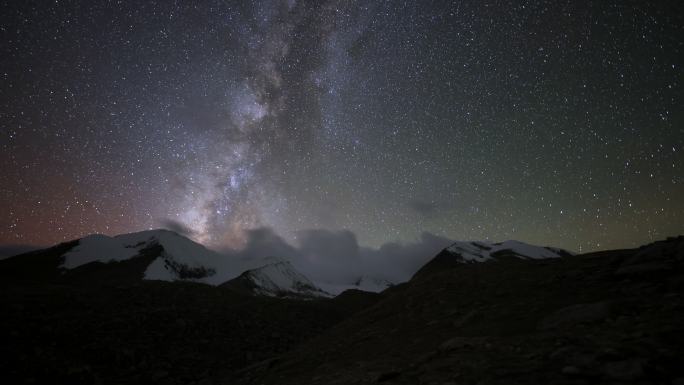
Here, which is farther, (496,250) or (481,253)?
(496,250)

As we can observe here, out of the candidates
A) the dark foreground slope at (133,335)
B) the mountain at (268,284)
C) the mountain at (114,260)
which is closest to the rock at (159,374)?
the dark foreground slope at (133,335)

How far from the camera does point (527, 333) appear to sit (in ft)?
20.5

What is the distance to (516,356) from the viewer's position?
194 inches

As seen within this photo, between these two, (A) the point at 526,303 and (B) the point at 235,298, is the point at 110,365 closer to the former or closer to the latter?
(B) the point at 235,298

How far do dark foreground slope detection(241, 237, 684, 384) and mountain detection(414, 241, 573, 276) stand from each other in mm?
95392

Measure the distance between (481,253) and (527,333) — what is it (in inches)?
5073

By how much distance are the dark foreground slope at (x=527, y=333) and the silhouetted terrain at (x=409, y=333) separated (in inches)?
1.3

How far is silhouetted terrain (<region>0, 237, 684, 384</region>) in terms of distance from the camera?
4547 mm

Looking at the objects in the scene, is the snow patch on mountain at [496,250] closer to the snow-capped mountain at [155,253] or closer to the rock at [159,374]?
the snow-capped mountain at [155,253]

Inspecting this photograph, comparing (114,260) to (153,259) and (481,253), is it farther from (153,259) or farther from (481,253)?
(481,253)

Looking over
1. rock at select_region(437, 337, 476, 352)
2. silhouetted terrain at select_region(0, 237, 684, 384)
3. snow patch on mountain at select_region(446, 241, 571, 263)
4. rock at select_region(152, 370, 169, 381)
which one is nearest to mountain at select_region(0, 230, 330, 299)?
silhouetted terrain at select_region(0, 237, 684, 384)

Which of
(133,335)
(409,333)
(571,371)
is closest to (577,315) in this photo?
(571,371)

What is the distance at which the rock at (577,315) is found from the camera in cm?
601

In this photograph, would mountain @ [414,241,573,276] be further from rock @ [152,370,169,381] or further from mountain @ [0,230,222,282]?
rock @ [152,370,169,381]
